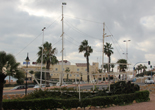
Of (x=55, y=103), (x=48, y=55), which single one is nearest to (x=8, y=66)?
(x=55, y=103)

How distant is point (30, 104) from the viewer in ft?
34.0

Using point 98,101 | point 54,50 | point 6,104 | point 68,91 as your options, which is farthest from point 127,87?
point 54,50

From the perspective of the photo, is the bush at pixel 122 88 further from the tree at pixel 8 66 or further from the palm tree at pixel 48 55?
the palm tree at pixel 48 55

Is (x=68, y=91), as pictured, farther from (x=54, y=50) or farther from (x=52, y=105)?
(x=54, y=50)

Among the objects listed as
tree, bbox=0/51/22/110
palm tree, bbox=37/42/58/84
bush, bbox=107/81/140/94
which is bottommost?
bush, bbox=107/81/140/94

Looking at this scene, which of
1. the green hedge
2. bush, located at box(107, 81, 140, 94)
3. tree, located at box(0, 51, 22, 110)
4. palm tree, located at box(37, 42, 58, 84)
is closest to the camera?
tree, located at box(0, 51, 22, 110)

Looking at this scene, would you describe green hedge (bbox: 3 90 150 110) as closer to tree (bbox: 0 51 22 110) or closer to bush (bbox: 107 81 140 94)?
bush (bbox: 107 81 140 94)

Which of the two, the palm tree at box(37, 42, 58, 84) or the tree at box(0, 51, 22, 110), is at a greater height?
the palm tree at box(37, 42, 58, 84)

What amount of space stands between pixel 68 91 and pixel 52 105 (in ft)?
10.2

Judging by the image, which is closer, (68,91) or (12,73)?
(12,73)

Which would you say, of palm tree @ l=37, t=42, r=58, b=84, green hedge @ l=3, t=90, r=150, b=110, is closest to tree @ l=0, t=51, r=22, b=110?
green hedge @ l=3, t=90, r=150, b=110

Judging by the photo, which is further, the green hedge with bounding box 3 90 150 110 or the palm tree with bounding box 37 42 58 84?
the palm tree with bounding box 37 42 58 84

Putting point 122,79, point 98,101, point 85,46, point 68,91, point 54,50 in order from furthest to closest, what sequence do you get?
1. point 85,46
2. point 54,50
3. point 122,79
4. point 68,91
5. point 98,101

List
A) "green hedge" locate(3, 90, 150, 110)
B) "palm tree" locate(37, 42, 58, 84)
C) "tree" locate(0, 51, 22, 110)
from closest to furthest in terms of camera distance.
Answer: "tree" locate(0, 51, 22, 110) < "green hedge" locate(3, 90, 150, 110) < "palm tree" locate(37, 42, 58, 84)
